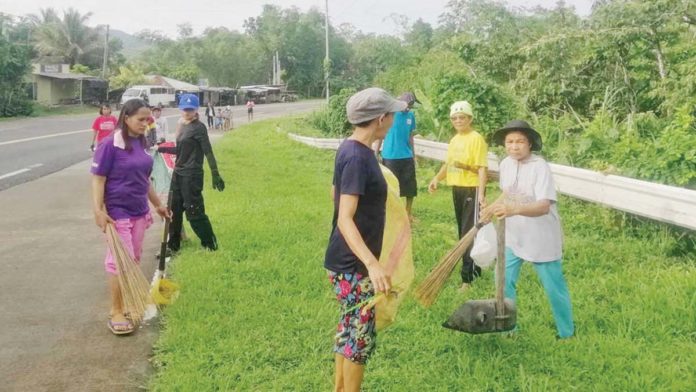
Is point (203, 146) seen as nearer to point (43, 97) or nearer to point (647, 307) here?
point (647, 307)

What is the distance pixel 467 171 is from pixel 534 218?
1.43 metres

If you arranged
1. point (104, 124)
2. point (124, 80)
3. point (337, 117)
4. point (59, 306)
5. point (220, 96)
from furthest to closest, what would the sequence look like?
point (220, 96)
point (124, 80)
point (337, 117)
point (104, 124)
point (59, 306)

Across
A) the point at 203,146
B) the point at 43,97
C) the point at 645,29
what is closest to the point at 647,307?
the point at 203,146

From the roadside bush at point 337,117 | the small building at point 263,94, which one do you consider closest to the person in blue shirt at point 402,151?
the roadside bush at point 337,117

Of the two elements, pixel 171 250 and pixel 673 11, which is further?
pixel 673 11

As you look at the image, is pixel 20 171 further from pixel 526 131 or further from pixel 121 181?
pixel 526 131

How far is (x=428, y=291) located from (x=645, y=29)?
24.7 feet

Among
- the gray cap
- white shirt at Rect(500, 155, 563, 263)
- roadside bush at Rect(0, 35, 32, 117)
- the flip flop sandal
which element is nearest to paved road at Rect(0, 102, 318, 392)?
the flip flop sandal

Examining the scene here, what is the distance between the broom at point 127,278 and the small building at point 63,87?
151 ft

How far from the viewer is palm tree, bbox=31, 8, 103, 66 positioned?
64438 millimetres

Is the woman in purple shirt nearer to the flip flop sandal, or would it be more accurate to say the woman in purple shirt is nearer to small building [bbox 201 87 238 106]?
the flip flop sandal

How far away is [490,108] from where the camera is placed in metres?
11.2

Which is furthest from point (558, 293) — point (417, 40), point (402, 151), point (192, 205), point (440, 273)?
point (417, 40)

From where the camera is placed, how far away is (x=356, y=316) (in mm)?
2992
